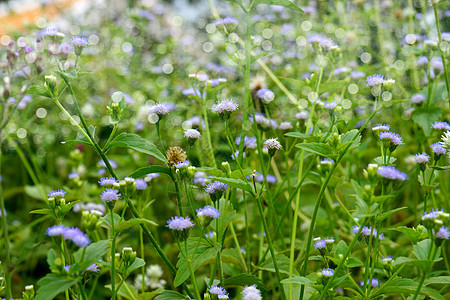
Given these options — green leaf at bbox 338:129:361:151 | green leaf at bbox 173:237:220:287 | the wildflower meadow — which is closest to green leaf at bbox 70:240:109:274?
the wildflower meadow

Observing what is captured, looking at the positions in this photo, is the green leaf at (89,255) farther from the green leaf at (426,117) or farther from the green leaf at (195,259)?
the green leaf at (426,117)

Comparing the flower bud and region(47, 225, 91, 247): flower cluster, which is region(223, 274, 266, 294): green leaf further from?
the flower bud

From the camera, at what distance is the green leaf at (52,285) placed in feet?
2.81

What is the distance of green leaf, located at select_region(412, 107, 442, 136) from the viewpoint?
162cm

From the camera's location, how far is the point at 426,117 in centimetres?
165

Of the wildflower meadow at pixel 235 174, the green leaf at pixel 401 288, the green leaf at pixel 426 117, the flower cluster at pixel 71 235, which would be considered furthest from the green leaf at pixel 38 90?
the green leaf at pixel 426 117

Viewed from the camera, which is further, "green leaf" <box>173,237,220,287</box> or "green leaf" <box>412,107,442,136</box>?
"green leaf" <box>412,107,442,136</box>

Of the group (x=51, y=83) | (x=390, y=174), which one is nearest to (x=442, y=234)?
(x=390, y=174)

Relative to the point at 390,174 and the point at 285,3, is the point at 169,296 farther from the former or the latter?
the point at 285,3

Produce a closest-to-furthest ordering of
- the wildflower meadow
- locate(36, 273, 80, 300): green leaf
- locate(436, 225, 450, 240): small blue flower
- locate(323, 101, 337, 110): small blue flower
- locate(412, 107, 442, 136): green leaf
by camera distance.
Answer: locate(36, 273, 80, 300): green leaf
locate(436, 225, 450, 240): small blue flower
the wildflower meadow
locate(323, 101, 337, 110): small blue flower
locate(412, 107, 442, 136): green leaf

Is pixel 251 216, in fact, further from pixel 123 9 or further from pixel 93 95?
pixel 123 9

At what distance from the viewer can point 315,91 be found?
1402mm

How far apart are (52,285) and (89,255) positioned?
9cm

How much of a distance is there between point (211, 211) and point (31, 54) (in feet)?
1.91
